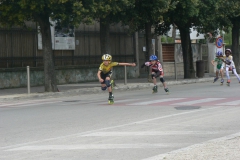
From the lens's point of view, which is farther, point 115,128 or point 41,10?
point 41,10

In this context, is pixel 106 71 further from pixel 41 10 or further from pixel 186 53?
pixel 186 53

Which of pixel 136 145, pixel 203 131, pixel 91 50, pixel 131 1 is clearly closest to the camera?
pixel 136 145

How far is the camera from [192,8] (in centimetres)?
3094

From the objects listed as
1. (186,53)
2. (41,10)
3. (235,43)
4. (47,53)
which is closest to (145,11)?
(47,53)

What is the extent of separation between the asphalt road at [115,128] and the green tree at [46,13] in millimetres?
5560

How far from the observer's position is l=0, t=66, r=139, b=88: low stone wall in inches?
1142

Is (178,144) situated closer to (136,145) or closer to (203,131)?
(136,145)

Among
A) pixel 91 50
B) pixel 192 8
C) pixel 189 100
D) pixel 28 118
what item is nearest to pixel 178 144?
pixel 28 118

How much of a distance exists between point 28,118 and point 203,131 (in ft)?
17.8

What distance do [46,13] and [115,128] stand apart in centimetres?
1267

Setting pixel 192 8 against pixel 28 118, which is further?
pixel 192 8

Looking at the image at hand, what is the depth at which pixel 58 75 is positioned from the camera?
32.2 metres

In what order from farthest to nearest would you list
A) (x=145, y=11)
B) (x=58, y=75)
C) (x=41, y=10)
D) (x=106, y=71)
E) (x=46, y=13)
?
(x=58, y=75) < (x=145, y=11) < (x=46, y=13) < (x=41, y=10) < (x=106, y=71)

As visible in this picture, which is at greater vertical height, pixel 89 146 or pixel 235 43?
pixel 235 43
